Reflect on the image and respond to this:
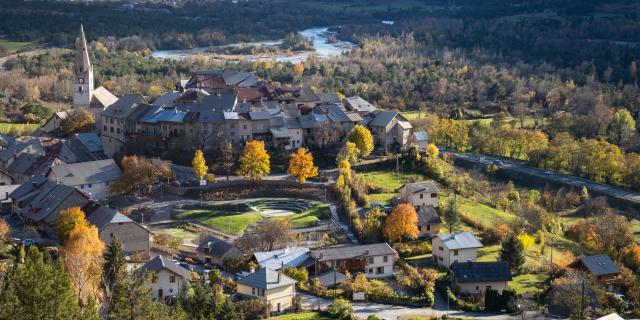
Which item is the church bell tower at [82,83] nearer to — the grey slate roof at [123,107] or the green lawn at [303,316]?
the grey slate roof at [123,107]

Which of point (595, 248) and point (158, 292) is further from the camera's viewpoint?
point (595, 248)

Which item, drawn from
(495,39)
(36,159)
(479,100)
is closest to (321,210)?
(36,159)

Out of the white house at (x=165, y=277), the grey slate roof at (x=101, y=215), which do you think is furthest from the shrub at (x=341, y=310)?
the grey slate roof at (x=101, y=215)

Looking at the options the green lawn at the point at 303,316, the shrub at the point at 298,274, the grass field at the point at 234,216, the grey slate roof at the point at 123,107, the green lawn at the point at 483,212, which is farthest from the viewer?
the grey slate roof at the point at 123,107

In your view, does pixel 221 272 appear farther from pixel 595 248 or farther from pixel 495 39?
pixel 495 39

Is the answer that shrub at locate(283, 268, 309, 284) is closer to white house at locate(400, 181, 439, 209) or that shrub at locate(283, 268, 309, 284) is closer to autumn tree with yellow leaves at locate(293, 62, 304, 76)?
white house at locate(400, 181, 439, 209)

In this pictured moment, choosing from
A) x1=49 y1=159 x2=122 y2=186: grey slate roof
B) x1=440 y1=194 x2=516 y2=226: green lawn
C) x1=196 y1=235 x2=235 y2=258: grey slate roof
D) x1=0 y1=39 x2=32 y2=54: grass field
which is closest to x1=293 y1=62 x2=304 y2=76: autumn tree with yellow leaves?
x1=0 y1=39 x2=32 y2=54: grass field
